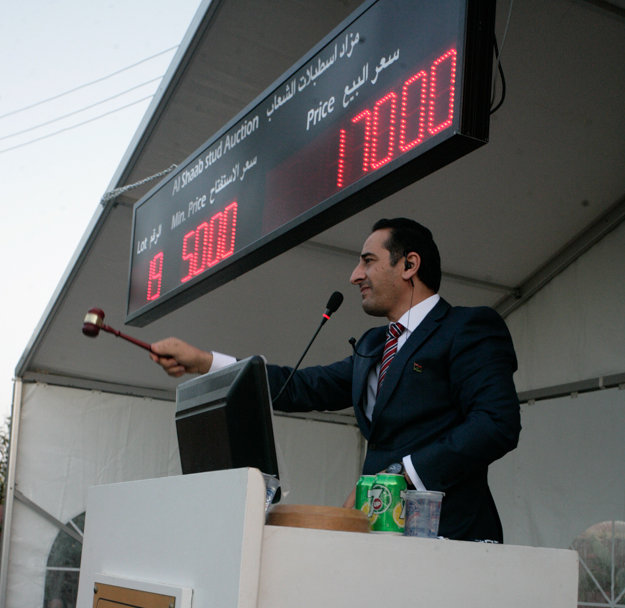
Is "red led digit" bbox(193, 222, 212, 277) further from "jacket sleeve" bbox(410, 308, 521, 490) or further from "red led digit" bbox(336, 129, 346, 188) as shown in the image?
"jacket sleeve" bbox(410, 308, 521, 490)

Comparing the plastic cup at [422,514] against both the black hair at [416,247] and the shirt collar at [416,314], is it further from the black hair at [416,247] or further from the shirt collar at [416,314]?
the black hair at [416,247]

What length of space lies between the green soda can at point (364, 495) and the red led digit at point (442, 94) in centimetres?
91

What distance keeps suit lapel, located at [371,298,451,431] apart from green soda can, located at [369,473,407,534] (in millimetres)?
578

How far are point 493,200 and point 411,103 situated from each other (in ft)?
7.07

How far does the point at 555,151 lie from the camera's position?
389 centimetres

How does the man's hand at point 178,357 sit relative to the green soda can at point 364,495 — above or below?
above

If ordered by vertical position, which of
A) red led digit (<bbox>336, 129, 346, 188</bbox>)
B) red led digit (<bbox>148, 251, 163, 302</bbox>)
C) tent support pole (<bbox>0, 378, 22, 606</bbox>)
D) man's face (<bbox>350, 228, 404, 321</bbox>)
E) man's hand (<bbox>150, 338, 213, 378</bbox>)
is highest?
red led digit (<bbox>336, 129, 346, 188</bbox>)

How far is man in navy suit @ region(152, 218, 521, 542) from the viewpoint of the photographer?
179 cm

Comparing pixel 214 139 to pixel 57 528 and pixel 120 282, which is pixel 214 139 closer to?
pixel 120 282

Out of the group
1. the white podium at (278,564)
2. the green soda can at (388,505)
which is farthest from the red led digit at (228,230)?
the green soda can at (388,505)

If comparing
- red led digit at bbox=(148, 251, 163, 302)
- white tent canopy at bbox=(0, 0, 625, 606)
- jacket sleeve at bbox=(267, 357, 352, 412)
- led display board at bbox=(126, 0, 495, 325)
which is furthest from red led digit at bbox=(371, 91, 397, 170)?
red led digit at bbox=(148, 251, 163, 302)

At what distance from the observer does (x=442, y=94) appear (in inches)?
80.0

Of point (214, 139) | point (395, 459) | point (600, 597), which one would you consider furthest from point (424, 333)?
point (600, 597)

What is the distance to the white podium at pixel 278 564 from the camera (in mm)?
1209
